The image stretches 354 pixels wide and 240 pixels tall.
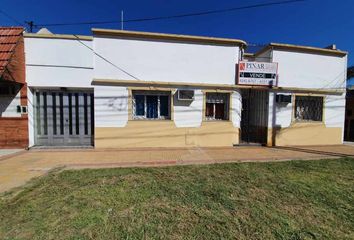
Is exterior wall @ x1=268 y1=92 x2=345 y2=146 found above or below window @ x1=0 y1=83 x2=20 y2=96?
below

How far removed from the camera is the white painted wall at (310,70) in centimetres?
989

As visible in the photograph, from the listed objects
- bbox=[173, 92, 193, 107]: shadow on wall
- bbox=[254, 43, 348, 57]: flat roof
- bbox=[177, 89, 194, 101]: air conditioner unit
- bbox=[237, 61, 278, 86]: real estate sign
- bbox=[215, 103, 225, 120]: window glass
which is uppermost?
bbox=[254, 43, 348, 57]: flat roof

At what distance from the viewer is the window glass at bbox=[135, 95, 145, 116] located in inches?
353

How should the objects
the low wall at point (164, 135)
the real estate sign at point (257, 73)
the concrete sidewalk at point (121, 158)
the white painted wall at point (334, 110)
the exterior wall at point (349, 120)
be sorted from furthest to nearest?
the exterior wall at point (349, 120), the white painted wall at point (334, 110), the real estate sign at point (257, 73), the low wall at point (164, 135), the concrete sidewalk at point (121, 158)

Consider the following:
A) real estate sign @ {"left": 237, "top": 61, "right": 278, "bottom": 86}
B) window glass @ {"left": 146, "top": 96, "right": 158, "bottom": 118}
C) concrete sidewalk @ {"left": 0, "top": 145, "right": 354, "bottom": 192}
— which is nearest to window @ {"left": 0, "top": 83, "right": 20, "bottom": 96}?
concrete sidewalk @ {"left": 0, "top": 145, "right": 354, "bottom": 192}

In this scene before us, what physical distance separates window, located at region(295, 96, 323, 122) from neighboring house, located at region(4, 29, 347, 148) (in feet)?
1.38

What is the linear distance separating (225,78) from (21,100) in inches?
347

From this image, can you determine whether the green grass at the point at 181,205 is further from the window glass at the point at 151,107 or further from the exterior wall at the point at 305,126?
the exterior wall at the point at 305,126

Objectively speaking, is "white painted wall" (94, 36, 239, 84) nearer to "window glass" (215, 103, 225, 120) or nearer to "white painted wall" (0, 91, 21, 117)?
"window glass" (215, 103, 225, 120)

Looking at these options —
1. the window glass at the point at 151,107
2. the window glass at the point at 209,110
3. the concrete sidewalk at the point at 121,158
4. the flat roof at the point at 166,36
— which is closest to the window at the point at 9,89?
the concrete sidewalk at the point at 121,158

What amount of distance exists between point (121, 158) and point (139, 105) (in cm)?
275

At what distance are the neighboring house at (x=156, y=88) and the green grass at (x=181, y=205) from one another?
351 cm

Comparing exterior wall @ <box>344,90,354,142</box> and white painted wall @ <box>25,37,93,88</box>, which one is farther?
exterior wall @ <box>344,90,354,142</box>

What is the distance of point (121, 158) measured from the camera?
282 inches
